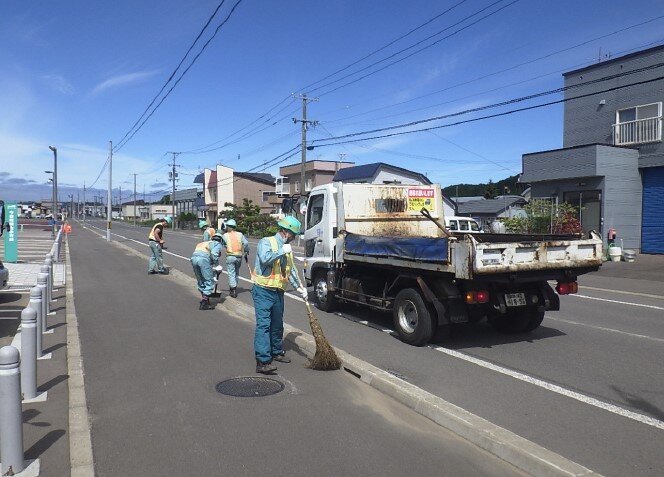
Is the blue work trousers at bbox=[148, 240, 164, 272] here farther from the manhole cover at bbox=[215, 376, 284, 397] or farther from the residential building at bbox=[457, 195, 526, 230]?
the residential building at bbox=[457, 195, 526, 230]

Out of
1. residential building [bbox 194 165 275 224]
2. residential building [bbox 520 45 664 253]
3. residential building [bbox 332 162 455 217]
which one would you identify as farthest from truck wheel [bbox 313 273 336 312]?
residential building [bbox 194 165 275 224]

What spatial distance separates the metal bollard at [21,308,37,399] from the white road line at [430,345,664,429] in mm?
4871

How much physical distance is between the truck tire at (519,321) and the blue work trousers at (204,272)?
16.7 ft

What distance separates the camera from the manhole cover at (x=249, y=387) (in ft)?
18.6

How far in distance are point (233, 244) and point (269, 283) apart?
5.42 m

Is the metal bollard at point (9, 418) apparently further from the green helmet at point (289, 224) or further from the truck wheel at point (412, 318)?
the truck wheel at point (412, 318)

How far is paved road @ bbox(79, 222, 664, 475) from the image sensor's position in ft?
15.3

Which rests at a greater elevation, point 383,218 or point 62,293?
point 383,218

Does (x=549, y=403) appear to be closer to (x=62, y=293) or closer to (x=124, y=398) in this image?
(x=124, y=398)

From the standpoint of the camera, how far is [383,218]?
10680mm

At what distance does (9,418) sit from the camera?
3760 millimetres

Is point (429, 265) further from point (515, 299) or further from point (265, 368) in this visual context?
point (265, 368)

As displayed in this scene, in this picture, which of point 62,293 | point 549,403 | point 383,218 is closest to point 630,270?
point 383,218

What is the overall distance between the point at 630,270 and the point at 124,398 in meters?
18.1
